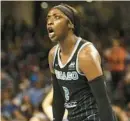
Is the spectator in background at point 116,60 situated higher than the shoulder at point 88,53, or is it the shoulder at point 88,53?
the shoulder at point 88,53

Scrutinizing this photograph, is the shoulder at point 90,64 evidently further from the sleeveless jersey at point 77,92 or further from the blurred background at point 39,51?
the blurred background at point 39,51

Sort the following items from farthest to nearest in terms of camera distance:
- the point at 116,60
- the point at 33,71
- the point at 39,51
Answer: the point at 39,51 < the point at 116,60 < the point at 33,71

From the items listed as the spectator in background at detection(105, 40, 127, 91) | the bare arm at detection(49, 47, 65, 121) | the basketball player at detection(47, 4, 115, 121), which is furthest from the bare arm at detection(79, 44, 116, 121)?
the spectator in background at detection(105, 40, 127, 91)

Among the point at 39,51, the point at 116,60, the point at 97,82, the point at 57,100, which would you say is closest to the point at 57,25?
the point at 97,82

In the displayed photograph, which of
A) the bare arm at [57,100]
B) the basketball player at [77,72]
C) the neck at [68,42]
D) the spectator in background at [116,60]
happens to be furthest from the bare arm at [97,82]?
the spectator in background at [116,60]

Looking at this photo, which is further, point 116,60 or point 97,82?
point 116,60

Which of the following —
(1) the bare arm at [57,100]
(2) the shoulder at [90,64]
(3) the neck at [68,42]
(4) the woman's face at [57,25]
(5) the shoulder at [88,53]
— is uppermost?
(4) the woman's face at [57,25]

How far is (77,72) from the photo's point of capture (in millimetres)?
3031

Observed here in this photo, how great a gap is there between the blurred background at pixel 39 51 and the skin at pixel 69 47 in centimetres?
255

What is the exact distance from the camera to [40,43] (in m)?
9.69

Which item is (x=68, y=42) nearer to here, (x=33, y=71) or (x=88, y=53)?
(x=88, y=53)

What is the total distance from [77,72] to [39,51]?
635 cm

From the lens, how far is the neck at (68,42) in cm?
311

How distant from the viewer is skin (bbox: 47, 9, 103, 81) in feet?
9.73
